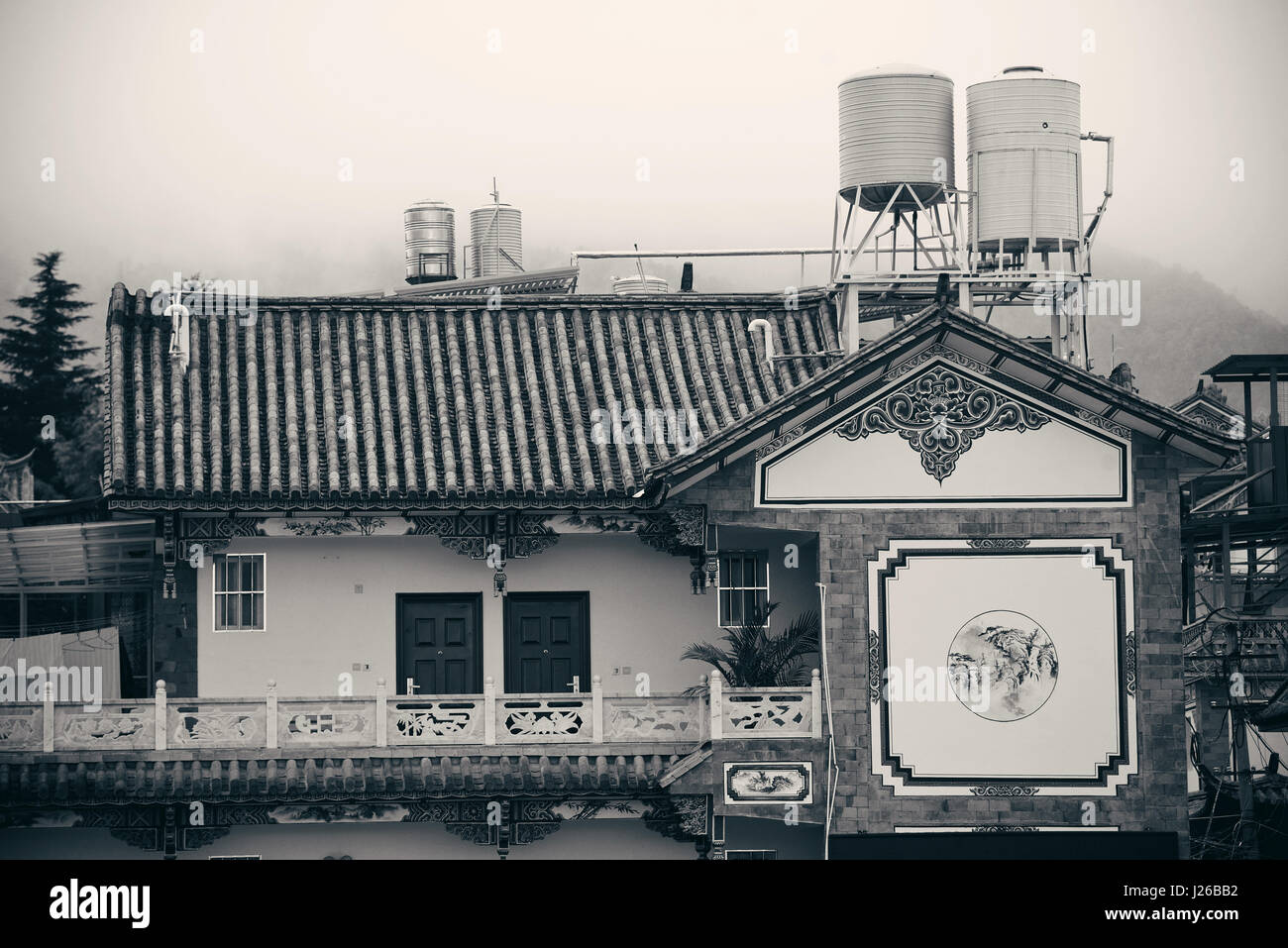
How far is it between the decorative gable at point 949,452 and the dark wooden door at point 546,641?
4119 millimetres

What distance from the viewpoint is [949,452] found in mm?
26375

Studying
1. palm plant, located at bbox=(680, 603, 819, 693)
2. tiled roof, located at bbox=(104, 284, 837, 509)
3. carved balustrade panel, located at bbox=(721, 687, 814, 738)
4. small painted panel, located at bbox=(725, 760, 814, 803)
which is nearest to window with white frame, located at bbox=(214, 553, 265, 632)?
tiled roof, located at bbox=(104, 284, 837, 509)

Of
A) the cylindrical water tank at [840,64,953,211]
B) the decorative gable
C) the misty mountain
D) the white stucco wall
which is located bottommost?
the white stucco wall

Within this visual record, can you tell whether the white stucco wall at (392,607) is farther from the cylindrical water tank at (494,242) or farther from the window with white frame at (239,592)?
the cylindrical water tank at (494,242)

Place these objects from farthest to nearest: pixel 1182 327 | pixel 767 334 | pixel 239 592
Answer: pixel 1182 327 < pixel 767 334 < pixel 239 592

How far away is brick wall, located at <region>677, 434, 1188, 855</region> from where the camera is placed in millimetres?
25922

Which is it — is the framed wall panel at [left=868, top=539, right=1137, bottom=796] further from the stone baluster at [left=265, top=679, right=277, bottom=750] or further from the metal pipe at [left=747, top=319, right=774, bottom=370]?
the stone baluster at [left=265, top=679, right=277, bottom=750]

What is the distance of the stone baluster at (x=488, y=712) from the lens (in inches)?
1033

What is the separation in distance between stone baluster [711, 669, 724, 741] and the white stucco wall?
8.49 ft

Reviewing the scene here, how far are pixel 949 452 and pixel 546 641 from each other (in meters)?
7.00

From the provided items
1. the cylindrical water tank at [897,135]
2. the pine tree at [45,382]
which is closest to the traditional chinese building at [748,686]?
the cylindrical water tank at [897,135]
